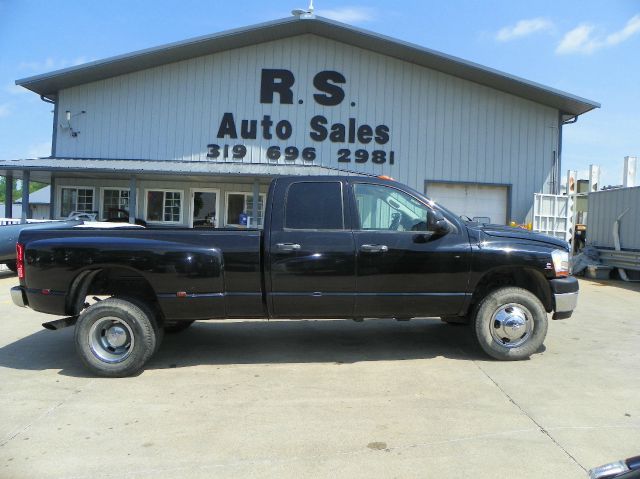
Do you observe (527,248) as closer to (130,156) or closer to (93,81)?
(130,156)

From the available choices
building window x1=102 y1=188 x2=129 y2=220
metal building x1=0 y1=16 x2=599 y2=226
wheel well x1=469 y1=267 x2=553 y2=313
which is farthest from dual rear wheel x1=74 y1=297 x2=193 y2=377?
building window x1=102 y1=188 x2=129 y2=220

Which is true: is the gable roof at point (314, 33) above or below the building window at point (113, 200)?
above

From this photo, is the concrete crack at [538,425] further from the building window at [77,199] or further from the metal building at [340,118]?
the building window at [77,199]

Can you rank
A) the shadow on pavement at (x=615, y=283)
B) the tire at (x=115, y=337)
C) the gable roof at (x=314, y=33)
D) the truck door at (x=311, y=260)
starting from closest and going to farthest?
the tire at (x=115, y=337)
the truck door at (x=311, y=260)
the shadow on pavement at (x=615, y=283)
the gable roof at (x=314, y=33)

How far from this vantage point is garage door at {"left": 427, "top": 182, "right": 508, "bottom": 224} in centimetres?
1794

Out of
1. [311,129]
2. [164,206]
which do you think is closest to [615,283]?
[311,129]

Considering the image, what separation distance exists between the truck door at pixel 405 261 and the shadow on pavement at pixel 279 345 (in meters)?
0.74

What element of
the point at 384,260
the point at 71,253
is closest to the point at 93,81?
the point at 71,253

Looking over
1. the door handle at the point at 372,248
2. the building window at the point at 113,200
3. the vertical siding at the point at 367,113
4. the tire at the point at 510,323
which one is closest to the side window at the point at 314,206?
the door handle at the point at 372,248

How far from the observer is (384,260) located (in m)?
5.06

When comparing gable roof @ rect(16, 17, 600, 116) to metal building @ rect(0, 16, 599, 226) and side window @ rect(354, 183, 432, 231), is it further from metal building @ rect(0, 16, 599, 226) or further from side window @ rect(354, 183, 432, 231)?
side window @ rect(354, 183, 432, 231)

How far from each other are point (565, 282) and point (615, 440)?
212cm

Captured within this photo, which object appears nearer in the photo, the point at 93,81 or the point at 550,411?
the point at 550,411

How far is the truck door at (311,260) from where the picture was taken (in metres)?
4.99
